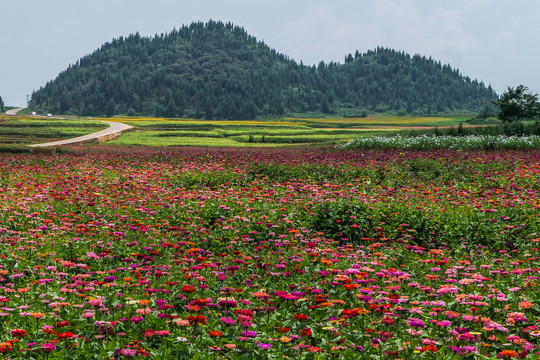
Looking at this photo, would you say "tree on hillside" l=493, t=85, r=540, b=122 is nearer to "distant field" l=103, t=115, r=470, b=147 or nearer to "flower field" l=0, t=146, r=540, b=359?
"distant field" l=103, t=115, r=470, b=147

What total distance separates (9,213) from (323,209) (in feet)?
21.5

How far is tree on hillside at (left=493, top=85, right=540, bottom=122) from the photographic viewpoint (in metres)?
56.1

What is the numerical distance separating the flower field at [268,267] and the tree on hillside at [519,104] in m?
44.7

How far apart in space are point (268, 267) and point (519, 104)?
5839cm

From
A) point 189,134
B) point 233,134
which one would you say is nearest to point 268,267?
point 189,134

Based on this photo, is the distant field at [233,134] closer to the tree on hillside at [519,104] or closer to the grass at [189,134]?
the grass at [189,134]

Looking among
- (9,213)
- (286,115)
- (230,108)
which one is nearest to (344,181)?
(9,213)

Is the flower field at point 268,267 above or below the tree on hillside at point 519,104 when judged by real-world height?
below

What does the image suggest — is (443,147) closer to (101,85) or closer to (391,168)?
(391,168)

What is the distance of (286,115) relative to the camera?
6447 inches

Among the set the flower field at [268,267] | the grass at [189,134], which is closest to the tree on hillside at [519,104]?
the grass at [189,134]

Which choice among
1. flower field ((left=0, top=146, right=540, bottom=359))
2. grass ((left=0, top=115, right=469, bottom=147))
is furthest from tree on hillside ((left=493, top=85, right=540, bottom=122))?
flower field ((left=0, top=146, right=540, bottom=359))

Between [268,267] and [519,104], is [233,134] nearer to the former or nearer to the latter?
[519,104]

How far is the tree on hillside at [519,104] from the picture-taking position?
184ft
